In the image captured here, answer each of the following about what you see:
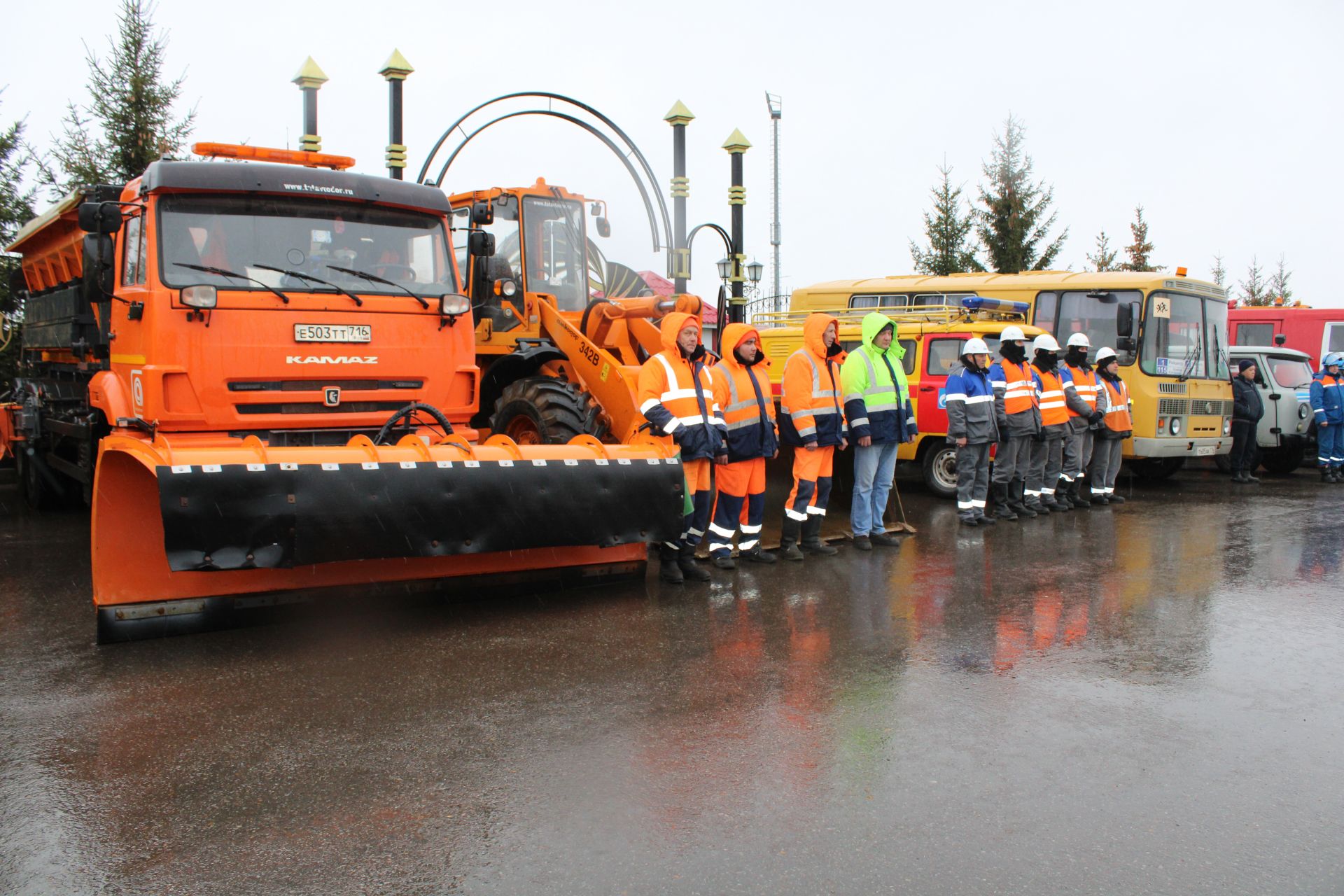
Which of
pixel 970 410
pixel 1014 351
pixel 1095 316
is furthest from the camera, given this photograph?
pixel 1095 316

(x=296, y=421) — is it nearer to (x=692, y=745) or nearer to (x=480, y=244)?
(x=480, y=244)

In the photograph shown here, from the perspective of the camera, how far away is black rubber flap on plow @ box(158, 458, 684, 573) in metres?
5.91

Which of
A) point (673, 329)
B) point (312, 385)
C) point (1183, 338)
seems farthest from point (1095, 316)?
point (312, 385)

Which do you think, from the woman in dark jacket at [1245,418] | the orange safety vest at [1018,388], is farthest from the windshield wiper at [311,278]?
the woman in dark jacket at [1245,418]

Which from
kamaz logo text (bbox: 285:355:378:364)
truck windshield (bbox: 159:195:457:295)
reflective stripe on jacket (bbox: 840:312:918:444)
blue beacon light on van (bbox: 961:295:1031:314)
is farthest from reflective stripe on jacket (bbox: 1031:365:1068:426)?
kamaz logo text (bbox: 285:355:378:364)

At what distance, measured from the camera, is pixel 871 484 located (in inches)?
409

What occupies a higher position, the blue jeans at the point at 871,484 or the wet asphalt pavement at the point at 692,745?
the blue jeans at the point at 871,484

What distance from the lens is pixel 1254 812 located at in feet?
13.6

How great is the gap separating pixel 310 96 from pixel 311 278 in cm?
747

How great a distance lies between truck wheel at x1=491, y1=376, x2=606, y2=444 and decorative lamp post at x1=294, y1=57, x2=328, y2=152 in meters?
5.58

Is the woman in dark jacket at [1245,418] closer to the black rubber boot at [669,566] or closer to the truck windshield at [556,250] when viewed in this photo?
the truck windshield at [556,250]

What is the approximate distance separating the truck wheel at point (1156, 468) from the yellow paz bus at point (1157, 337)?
2.8 inches

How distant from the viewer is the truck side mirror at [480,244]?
29.1 ft

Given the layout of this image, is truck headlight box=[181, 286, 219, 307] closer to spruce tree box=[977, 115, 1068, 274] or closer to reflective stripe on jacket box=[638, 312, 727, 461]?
reflective stripe on jacket box=[638, 312, 727, 461]
